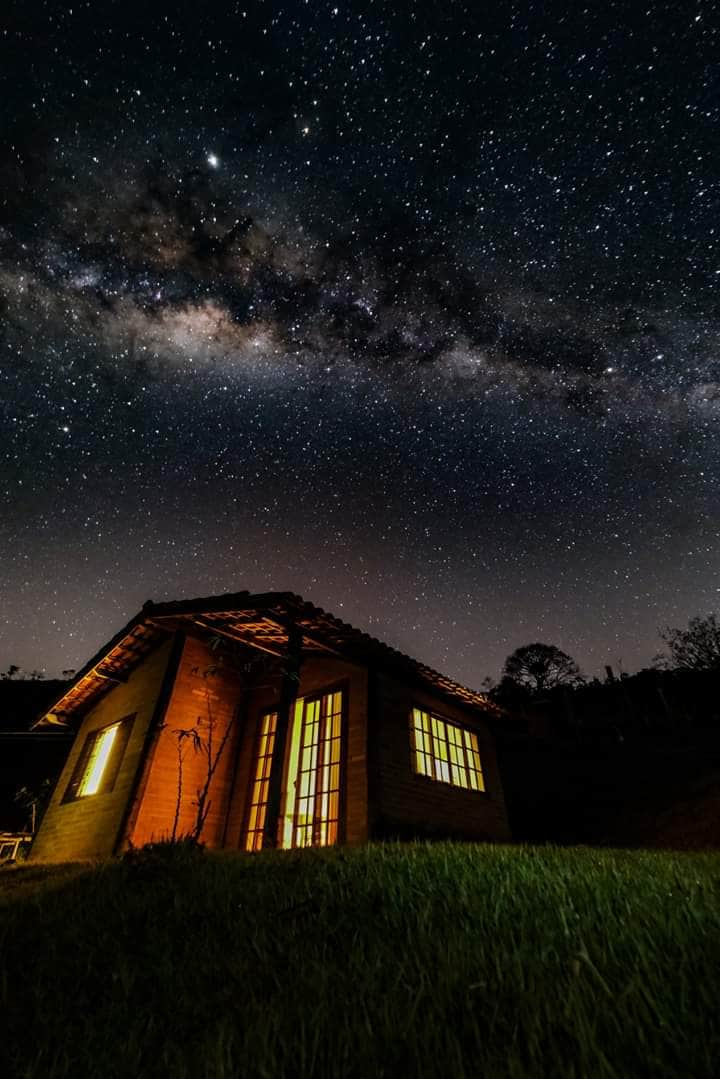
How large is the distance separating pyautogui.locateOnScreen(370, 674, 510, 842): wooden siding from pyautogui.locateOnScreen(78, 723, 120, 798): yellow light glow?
562 cm

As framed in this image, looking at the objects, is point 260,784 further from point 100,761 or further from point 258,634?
point 100,761

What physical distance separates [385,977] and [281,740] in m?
5.32

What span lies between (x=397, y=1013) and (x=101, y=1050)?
38.5 inches

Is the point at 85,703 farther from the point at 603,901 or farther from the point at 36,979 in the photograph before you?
the point at 603,901

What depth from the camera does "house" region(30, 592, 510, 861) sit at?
7668mm

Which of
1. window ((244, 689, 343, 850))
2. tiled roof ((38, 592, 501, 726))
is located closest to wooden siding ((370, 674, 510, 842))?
tiled roof ((38, 592, 501, 726))

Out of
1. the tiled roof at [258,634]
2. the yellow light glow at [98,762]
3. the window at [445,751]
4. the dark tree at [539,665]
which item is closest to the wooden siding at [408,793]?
the window at [445,751]

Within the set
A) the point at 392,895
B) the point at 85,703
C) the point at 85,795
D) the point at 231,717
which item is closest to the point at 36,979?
the point at 392,895

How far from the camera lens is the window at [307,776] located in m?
8.46

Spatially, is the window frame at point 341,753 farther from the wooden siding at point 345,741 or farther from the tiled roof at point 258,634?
the tiled roof at point 258,634

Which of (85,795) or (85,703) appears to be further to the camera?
(85,703)

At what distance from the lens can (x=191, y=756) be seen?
8.45 meters

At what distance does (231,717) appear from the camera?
938cm

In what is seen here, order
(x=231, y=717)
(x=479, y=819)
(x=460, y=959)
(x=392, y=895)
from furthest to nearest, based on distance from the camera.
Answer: (x=479, y=819) → (x=231, y=717) → (x=392, y=895) → (x=460, y=959)
